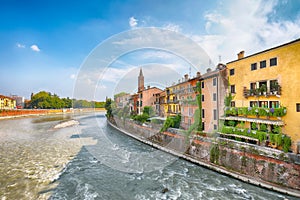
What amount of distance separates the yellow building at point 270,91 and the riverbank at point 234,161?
5.54 ft

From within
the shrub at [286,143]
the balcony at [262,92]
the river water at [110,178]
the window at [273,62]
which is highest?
the window at [273,62]

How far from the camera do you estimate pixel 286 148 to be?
8.66 metres

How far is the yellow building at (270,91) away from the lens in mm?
9219

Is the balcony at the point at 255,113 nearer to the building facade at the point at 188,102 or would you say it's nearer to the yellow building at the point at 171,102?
the building facade at the point at 188,102

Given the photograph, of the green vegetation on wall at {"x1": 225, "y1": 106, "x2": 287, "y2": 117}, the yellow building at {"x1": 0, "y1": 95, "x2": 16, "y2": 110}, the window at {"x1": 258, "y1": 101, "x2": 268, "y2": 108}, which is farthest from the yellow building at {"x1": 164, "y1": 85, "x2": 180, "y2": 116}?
the yellow building at {"x1": 0, "y1": 95, "x2": 16, "y2": 110}

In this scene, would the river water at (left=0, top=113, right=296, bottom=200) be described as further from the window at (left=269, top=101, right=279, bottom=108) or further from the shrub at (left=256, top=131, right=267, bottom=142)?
the window at (left=269, top=101, right=279, bottom=108)

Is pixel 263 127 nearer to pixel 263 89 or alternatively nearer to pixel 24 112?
pixel 263 89

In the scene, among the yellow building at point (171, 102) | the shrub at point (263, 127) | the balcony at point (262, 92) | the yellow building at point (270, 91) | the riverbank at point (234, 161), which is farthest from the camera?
the yellow building at point (171, 102)

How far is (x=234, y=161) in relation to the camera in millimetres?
9945

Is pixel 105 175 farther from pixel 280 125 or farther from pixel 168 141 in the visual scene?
pixel 280 125

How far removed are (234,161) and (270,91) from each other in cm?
518

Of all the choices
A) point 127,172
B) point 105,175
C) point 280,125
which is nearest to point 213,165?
point 280,125

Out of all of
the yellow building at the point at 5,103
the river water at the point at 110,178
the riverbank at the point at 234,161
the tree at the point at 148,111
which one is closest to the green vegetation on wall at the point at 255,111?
the riverbank at the point at 234,161

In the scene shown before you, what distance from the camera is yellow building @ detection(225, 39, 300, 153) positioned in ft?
30.2
